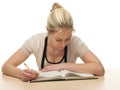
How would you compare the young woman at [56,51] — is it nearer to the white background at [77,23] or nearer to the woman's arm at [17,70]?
the woman's arm at [17,70]

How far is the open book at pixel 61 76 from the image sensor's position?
165cm

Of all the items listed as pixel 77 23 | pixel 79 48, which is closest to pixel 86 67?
pixel 79 48

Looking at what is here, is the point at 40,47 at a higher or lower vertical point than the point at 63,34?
lower

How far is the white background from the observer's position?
303cm

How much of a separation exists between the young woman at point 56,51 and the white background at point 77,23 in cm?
100

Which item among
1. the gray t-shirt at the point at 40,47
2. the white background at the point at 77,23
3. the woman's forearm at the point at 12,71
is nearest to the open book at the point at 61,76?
the woman's forearm at the point at 12,71

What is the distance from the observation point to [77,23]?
3098mm

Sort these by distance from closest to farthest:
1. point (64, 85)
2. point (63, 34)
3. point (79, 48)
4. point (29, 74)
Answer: point (64, 85) < point (29, 74) < point (63, 34) < point (79, 48)

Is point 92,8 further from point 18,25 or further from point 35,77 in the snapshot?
point 35,77

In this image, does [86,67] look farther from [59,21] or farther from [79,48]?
[59,21]

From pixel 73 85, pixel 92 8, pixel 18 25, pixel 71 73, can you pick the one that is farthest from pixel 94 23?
pixel 73 85

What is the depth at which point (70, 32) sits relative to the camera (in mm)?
1844

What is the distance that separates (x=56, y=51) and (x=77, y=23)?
108 cm

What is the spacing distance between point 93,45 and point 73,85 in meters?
1.65
